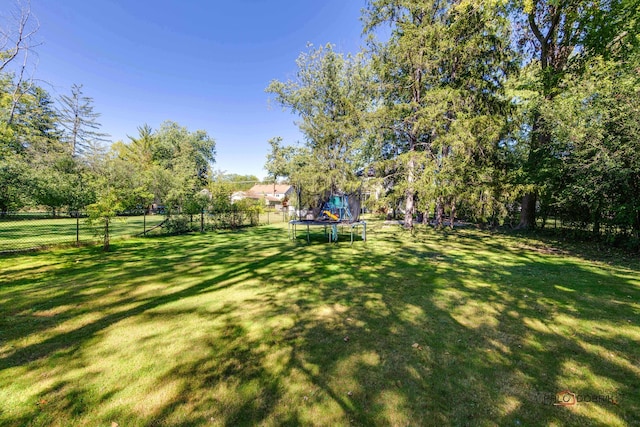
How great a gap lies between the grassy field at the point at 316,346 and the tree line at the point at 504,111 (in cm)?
435

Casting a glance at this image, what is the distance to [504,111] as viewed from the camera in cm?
1162

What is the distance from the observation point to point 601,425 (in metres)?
1.99

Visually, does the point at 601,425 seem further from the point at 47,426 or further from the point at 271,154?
the point at 271,154

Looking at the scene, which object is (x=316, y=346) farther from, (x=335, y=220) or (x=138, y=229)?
(x=138, y=229)

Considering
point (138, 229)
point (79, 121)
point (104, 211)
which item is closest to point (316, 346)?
point (104, 211)

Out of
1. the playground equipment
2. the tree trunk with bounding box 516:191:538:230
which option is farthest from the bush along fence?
the tree trunk with bounding box 516:191:538:230

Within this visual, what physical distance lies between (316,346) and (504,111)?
13701mm

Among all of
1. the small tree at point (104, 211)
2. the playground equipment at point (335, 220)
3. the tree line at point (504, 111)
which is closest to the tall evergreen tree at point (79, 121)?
the small tree at point (104, 211)

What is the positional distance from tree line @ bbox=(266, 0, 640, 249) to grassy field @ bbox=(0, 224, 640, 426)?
4354mm

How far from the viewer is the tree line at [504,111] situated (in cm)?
797

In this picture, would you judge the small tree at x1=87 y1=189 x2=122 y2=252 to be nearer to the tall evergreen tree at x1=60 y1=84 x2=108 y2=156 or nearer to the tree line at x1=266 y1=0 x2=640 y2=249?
the tree line at x1=266 y1=0 x2=640 y2=249

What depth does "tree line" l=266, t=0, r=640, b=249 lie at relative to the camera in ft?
26.1

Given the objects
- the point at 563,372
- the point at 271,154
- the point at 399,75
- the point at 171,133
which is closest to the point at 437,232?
the point at 399,75

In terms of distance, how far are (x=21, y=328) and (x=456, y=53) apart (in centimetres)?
1636
